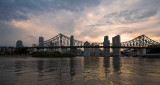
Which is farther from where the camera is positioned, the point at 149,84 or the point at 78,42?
the point at 78,42

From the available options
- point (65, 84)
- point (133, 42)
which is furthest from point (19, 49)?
point (65, 84)

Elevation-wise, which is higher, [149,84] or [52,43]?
[52,43]

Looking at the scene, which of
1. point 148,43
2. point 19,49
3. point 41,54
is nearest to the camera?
point 41,54

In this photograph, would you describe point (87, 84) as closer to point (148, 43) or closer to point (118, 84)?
point (118, 84)

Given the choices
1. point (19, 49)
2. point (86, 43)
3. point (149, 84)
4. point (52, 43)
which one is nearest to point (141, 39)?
point (86, 43)

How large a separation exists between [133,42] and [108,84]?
142 meters

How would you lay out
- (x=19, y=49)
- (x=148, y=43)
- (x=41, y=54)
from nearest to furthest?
(x=41, y=54) → (x=19, y=49) → (x=148, y=43)

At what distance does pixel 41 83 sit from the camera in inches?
459

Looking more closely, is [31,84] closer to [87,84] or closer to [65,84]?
[65,84]

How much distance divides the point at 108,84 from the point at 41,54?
10193 centimetres

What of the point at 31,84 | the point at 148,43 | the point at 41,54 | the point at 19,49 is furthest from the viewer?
the point at 148,43

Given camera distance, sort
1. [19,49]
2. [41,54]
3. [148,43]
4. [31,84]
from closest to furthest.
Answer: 1. [31,84]
2. [41,54]
3. [19,49]
4. [148,43]

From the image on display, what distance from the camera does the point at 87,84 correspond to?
11.5 m

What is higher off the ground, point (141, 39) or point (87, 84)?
point (141, 39)
